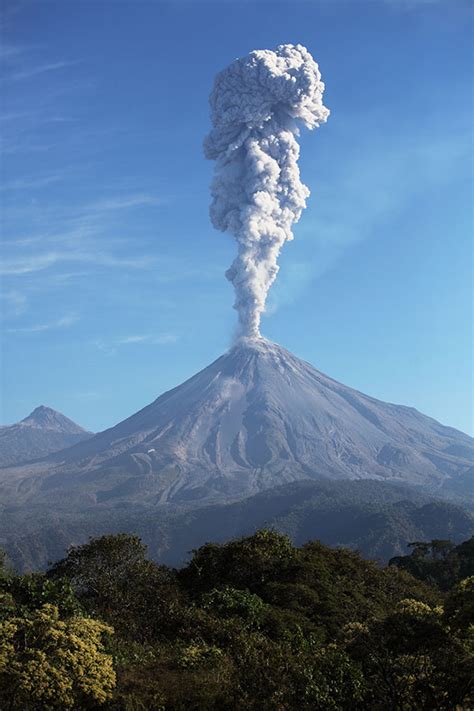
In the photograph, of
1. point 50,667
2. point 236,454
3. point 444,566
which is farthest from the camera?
point 236,454

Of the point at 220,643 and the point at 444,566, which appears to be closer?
the point at 220,643

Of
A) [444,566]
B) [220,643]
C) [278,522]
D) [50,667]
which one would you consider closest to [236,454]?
[278,522]

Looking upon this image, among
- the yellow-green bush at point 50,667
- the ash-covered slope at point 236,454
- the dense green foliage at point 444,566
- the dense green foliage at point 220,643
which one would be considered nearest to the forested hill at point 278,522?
the ash-covered slope at point 236,454

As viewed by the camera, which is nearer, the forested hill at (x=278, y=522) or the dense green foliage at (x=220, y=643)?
the dense green foliage at (x=220, y=643)

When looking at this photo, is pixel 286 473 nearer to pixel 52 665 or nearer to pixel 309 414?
pixel 309 414

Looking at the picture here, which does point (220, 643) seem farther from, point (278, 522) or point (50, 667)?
point (278, 522)

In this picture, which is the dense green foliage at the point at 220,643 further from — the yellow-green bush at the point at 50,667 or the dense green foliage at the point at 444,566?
the dense green foliage at the point at 444,566

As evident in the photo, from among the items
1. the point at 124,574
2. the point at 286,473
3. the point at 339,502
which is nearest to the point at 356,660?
the point at 124,574
